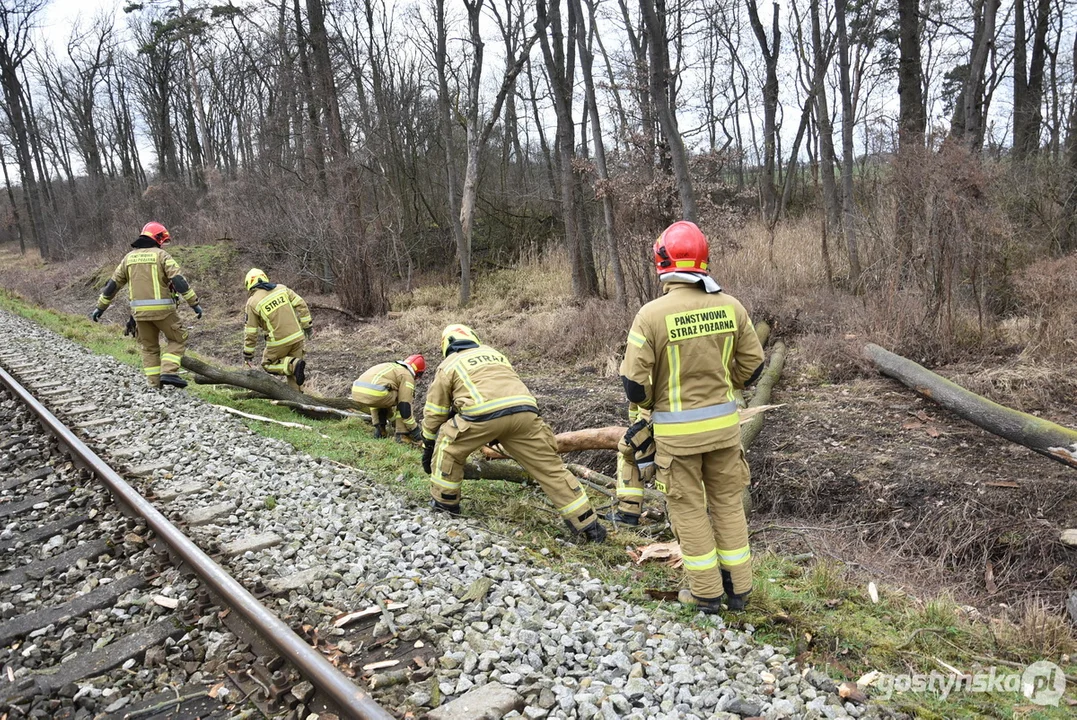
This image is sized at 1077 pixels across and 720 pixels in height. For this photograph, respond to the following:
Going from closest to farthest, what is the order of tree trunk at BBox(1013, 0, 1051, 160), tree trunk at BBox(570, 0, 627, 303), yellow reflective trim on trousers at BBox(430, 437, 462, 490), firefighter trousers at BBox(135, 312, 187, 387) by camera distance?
1. yellow reflective trim on trousers at BBox(430, 437, 462, 490)
2. firefighter trousers at BBox(135, 312, 187, 387)
3. tree trunk at BBox(570, 0, 627, 303)
4. tree trunk at BBox(1013, 0, 1051, 160)

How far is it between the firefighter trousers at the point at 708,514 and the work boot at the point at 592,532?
3.02 ft

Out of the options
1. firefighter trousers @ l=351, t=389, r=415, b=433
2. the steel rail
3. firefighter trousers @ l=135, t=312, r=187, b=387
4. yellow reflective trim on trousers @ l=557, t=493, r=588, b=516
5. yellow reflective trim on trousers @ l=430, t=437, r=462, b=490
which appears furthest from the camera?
firefighter trousers @ l=135, t=312, r=187, b=387

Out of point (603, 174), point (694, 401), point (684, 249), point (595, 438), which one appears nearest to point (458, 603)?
point (694, 401)

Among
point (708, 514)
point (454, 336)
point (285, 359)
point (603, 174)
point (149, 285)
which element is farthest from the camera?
point (603, 174)

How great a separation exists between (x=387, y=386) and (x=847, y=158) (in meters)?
Answer: 13.5

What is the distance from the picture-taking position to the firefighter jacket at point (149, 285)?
8.31 metres

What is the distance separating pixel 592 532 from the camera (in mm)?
4715

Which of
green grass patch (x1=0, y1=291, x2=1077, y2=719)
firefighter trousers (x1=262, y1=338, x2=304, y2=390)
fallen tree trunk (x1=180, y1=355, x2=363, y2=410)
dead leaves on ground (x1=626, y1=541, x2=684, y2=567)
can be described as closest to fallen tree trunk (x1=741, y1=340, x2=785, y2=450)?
green grass patch (x1=0, y1=291, x2=1077, y2=719)

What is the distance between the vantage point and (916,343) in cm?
814

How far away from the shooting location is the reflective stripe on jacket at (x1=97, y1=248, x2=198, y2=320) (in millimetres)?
8312

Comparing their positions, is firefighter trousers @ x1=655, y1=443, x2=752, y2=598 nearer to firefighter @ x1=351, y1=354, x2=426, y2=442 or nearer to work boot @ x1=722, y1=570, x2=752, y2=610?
work boot @ x1=722, y1=570, x2=752, y2=610

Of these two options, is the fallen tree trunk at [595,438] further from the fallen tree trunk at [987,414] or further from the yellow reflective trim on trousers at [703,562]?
the yellow reflective trim on trousers at [703,562]

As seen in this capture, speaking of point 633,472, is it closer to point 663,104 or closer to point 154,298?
point 663,104

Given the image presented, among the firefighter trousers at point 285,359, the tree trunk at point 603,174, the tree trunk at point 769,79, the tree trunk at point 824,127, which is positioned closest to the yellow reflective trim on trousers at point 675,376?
the firefighter trousers at point 285,359
